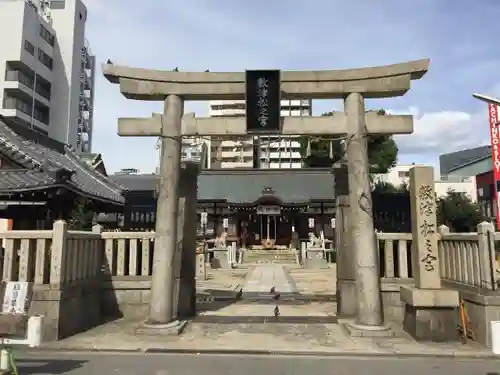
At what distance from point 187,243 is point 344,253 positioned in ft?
13.8

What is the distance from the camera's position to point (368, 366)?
741 cm

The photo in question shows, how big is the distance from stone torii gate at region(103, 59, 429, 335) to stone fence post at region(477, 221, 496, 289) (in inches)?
83.8

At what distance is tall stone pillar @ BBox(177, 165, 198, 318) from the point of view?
1148 centimetres

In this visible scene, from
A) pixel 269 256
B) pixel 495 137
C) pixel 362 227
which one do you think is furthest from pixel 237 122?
pixel 269 256

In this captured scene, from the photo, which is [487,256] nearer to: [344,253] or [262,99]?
[344,253]

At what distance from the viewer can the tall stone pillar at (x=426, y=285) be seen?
9031 mm

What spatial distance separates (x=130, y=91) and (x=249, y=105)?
9.51 ft

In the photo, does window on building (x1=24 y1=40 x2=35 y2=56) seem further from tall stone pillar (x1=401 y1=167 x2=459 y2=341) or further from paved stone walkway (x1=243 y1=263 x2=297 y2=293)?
tall stone pillar (x1=401 y1=167 x2=459 y2=341)

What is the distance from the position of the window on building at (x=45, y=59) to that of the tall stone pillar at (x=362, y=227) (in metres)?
57.5

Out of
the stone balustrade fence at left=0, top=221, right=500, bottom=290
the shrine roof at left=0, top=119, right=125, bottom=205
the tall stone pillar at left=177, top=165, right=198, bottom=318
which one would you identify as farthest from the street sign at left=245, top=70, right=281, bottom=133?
the shrine roof at left=0, top=119, right=125, bottom=205

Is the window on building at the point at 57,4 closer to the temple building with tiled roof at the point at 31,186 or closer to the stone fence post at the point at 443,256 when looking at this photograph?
the temple building with tiled roof at the point at 31,186

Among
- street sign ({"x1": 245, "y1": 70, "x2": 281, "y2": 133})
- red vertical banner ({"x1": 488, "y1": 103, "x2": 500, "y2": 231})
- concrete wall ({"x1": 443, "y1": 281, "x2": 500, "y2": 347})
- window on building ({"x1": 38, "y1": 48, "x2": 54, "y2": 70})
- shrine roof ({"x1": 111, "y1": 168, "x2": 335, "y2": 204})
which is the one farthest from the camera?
window on building ({"x1": 38, "y1": 48, "x2": 54, "y2": 70})

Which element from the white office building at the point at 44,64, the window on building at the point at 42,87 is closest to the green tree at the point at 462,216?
the white office building at the point at 44,64

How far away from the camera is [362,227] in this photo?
974 cm
